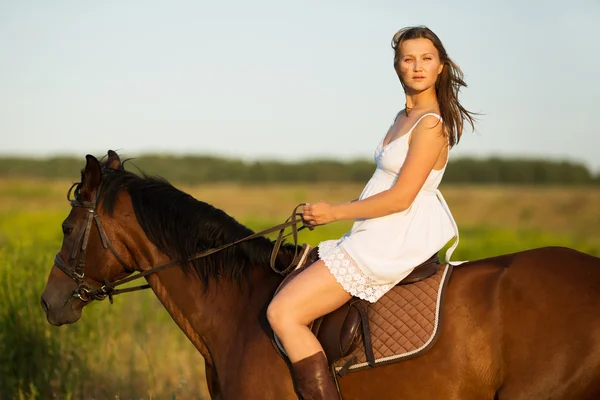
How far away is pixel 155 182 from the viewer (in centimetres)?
454

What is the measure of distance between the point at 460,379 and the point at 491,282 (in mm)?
568

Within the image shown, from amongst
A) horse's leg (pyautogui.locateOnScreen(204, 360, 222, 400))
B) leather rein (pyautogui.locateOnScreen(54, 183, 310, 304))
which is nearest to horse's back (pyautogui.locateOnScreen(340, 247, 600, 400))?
horse's leg (pyautogui.locateOnScreen(204, 360, 222, 400))

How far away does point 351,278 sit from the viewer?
150 inches

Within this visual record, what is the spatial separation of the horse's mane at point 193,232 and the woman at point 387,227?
61 cm

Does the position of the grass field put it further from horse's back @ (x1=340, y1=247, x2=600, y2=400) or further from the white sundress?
horse's back @ (x1=340, y1=247, x2=600, y2=400)

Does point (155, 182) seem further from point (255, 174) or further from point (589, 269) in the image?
point (255, 174)

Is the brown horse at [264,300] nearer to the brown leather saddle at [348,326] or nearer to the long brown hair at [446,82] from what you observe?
the brown leather saddle at [348,326]

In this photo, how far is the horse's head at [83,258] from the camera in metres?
4.37

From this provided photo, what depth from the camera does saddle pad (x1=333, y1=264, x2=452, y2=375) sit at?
369 cm

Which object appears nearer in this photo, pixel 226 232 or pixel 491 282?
pixel 491 282

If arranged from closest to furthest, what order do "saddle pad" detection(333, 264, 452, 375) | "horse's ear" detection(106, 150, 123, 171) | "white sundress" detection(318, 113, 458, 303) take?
1. "saddle pad" detection(333, 264, 452, 375)
2. "white sundress" detection(318, 113, 458, 303)
3. "horse's ear" detection(106, 150, 123, 171)

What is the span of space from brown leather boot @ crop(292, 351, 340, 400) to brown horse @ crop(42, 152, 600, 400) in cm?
16

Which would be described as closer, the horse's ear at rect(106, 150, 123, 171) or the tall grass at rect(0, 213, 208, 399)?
the horse's ear at rect(106, 150, 123, 171)

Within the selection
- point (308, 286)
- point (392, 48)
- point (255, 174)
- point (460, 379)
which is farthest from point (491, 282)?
point (255, 174)
